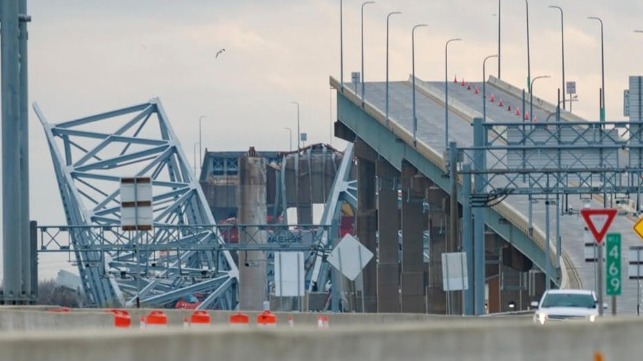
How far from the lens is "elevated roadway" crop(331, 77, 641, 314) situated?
79188mm

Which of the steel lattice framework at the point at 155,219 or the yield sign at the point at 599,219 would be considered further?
the steel lattice framework at the point at 155,219

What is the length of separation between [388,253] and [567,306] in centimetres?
7731

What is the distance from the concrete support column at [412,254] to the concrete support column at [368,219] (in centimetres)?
357

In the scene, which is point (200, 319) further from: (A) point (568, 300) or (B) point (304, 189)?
(B) point (304, 189)

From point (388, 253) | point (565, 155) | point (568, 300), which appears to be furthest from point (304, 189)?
point (568, 300)

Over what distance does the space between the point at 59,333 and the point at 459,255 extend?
3517 centimetres

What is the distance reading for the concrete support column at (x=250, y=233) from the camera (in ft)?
356

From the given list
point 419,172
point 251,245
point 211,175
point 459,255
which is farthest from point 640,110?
point 211,175

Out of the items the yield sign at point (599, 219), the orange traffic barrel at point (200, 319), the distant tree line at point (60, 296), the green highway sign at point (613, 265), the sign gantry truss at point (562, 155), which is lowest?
the distant tree line at point (60, 296)

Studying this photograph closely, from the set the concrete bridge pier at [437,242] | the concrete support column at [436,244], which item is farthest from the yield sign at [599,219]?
the concrete support column at [436,244]

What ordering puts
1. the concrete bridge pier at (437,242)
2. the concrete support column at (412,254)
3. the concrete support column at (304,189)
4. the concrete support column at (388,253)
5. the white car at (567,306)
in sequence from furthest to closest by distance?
the concrete support column at (304,189), the concrete support column at (388,253), the concrete support column at (412,254), the concrete bridge pier at (437,242), the white car at (567,306)

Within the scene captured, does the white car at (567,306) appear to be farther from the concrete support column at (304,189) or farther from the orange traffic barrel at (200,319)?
the concrete support column at (304,189)

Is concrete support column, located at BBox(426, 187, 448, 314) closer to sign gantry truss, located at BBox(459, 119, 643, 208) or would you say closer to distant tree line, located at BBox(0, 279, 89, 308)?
distant tree line, located at BBox(0, 279, 89, 308)

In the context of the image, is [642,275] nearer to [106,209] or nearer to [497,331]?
[497,331]
